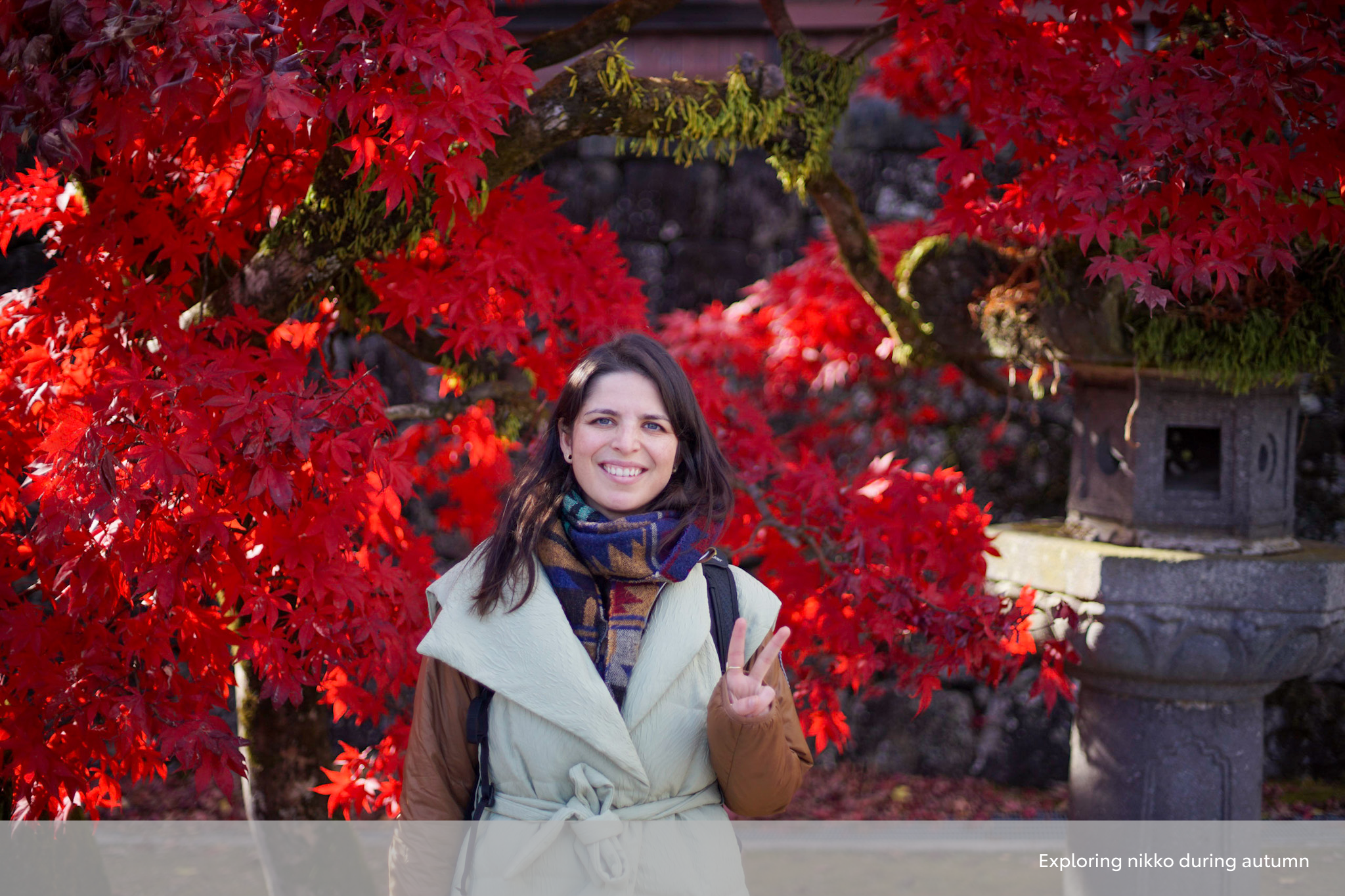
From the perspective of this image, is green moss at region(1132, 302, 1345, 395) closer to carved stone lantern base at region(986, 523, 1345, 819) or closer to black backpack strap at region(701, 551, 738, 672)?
carved stone lantern base at region(986, 523, 1345, 819)

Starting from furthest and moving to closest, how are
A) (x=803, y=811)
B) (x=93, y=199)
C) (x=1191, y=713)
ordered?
(x=803, y=811)
(x=1191, y=713)
(x=93, y=199)

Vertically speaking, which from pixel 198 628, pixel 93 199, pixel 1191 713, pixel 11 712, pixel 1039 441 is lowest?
pixel 1191 713

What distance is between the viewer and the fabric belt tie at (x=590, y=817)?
1452mm

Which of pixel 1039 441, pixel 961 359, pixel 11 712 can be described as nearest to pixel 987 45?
pixel 961 359

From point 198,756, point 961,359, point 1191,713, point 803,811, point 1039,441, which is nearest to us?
point 198,756

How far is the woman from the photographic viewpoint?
4.84 feet

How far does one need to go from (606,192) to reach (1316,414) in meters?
3.32

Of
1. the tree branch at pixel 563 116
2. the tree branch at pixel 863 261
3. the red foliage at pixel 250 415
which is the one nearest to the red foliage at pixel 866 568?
the red foliage at pixel 250 415

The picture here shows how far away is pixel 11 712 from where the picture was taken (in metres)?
1.93

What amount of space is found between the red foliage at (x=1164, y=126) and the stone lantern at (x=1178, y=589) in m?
0.63

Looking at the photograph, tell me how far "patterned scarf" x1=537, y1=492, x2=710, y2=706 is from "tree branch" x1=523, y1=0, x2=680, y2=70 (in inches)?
54.2

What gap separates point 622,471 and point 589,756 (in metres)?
0.42

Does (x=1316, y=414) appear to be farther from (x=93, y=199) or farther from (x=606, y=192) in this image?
(x=93, y=199)

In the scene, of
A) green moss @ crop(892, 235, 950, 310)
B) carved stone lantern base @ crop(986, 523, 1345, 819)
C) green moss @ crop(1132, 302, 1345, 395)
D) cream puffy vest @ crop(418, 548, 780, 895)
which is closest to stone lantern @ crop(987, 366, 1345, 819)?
carved stone lantern base @ crop(986, 523, 1345, 819)
